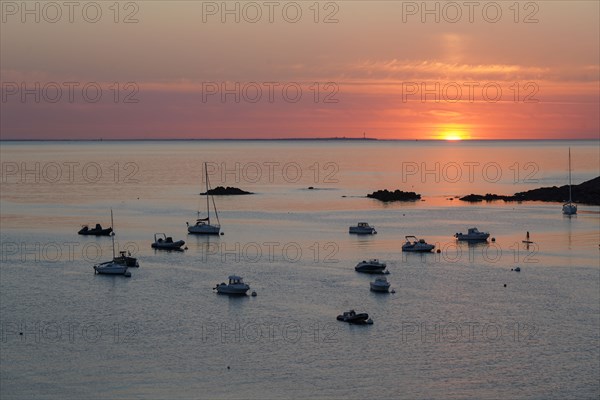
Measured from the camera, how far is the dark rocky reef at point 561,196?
13700cm

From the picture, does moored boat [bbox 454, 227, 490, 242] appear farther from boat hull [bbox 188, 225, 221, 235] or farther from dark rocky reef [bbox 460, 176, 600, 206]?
dark rocky reef [bbox 460, 176, 600, 206]

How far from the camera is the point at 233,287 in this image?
62938 millimetres

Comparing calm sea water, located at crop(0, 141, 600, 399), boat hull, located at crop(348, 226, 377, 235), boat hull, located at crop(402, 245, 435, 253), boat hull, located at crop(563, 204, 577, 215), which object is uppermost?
boat hull, located at crop(563, 204, 577, 215)

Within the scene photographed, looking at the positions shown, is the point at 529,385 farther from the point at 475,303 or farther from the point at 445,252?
the point at 445,252

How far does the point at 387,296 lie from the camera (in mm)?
62656

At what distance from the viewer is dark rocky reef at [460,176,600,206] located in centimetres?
13700

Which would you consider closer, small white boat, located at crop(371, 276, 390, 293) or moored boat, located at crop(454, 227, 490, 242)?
small white boat, located at crop(371, 276, 390, 293)

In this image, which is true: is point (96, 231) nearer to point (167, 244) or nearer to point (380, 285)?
point (167, 244)

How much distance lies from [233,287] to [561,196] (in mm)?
91104

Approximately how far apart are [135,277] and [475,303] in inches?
1090

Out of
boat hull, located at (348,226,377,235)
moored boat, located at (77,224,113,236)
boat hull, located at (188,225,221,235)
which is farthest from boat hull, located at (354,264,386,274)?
moored boat, located at (77,224,113,236)

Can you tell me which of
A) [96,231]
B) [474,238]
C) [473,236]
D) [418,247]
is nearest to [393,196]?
[473,236]

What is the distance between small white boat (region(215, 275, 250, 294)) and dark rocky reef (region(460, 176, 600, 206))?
8638cm

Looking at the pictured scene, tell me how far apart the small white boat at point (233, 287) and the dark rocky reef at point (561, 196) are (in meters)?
86.4
